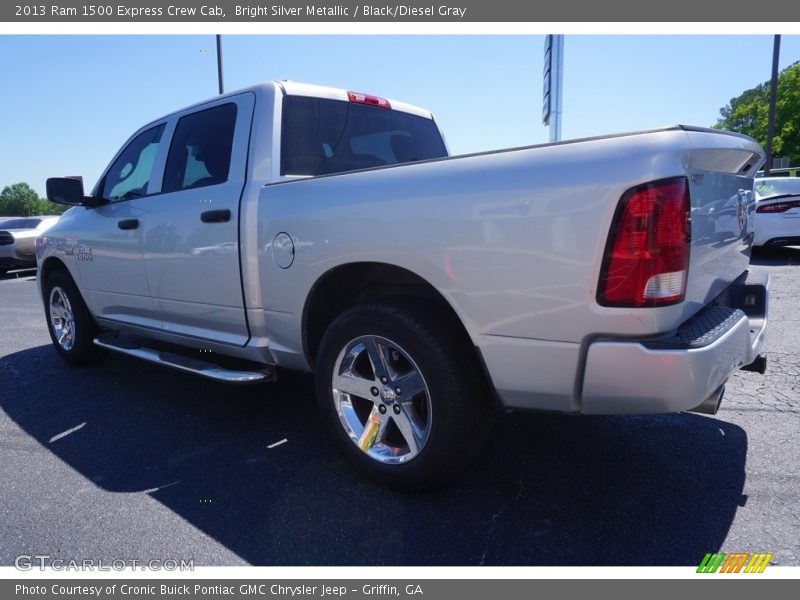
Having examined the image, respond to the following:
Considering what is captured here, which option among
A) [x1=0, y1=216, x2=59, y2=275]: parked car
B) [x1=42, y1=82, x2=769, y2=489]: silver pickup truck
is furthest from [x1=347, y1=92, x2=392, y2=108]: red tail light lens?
[x1=0, y1=216, x2=59, y2=275]: parked car

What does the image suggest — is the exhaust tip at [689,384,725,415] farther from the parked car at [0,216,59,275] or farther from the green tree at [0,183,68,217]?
the green tree at [0,183,68,217]

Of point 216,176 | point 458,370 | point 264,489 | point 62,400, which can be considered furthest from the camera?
point 62,400

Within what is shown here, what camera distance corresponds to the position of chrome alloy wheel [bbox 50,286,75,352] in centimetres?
485

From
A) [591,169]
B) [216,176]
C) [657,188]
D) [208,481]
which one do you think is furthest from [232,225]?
[657,188]

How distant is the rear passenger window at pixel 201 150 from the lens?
3.38 m

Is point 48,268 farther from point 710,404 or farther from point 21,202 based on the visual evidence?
point 21,202

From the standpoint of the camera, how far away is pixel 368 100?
3.82 metres

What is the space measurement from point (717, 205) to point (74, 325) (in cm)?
478

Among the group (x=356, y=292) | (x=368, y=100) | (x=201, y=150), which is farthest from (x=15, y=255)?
(x=356, y=292)

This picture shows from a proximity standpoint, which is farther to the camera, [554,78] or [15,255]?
[15,255]

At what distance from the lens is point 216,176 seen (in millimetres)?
3342

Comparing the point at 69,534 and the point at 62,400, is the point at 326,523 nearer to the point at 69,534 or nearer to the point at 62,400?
the point at 69,534

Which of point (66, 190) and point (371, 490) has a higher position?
point (66, 190)

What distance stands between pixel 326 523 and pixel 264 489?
0.45m
